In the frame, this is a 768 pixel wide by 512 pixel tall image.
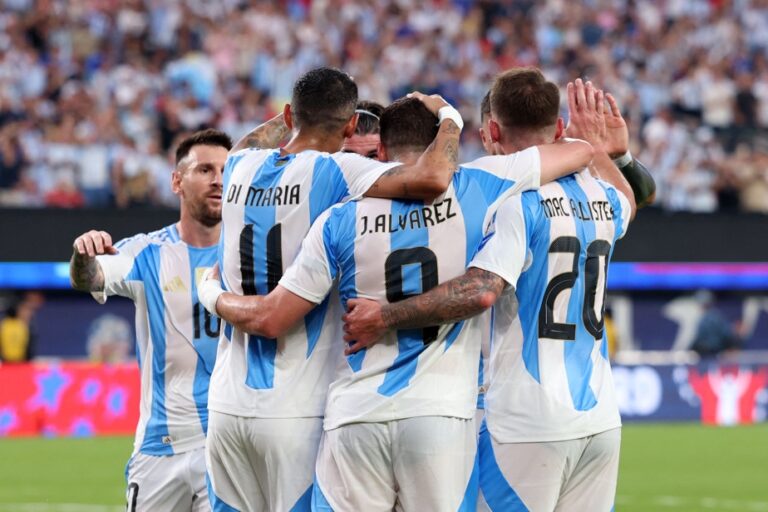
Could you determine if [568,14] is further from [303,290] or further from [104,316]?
[303,290]

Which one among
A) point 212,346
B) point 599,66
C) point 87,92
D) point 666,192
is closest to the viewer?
point 212,346

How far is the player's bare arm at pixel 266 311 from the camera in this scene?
5.19m

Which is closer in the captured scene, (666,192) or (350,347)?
(350,347)

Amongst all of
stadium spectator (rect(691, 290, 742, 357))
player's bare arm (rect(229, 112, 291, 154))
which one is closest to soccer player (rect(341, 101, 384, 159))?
player's bare arm (rect(229, 112, 291, 154))

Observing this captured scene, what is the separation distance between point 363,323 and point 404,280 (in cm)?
23

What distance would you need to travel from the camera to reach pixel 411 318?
16.6 ft

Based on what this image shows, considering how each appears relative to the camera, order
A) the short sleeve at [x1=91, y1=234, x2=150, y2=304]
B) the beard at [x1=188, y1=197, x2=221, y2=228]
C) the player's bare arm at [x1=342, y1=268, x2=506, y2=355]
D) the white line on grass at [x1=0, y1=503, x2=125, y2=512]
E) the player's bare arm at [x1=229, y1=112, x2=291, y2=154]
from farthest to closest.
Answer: the white line on grass at [x1=0, y1=503, x2=125, y2=512], the beard at [x1=188, y1=197, x2=221, y2=228], the short sleeve at [x1=91, y1=234, x2=150, y2=304], the player's bare arm at [x1=229, y1=112, x2=291, y2=154], the player's bare arm at [x1=342, y1=268, x2=506, y2=355]

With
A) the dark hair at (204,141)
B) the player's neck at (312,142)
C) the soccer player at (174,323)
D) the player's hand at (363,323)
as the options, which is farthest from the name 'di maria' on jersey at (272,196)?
the dark hair at (204,141)

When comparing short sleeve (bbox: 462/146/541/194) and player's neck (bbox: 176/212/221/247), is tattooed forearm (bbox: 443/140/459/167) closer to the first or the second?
short sleeve (bbox: 462/146/541/194)

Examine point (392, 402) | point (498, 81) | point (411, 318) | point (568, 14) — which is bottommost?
point (392, 402)

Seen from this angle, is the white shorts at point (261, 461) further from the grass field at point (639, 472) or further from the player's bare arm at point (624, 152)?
the grass field at point (639, 472)

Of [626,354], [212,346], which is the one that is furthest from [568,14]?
[212,346]

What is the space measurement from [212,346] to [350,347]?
1441 mm

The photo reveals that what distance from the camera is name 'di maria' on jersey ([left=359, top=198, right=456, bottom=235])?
514 centimetres
